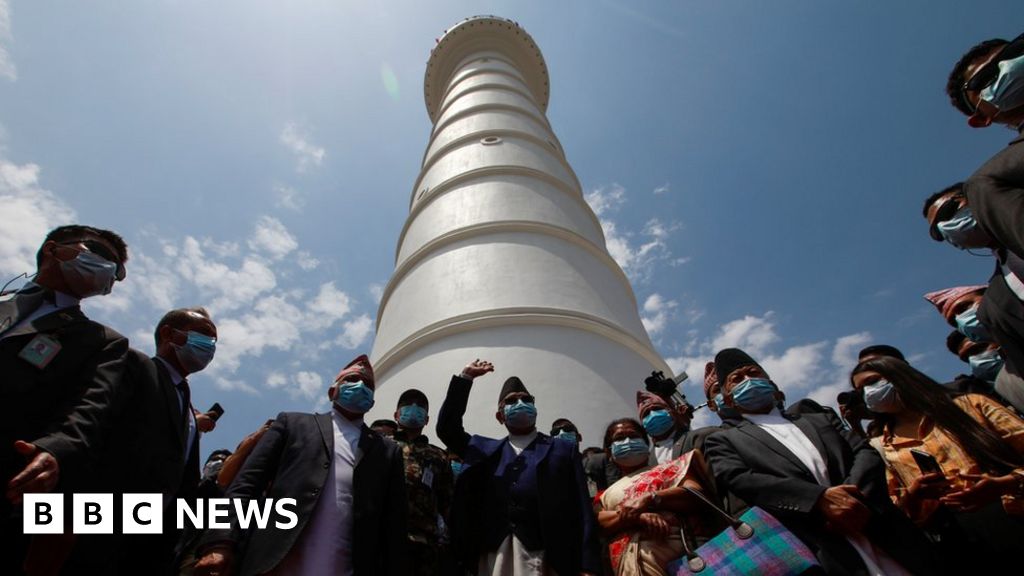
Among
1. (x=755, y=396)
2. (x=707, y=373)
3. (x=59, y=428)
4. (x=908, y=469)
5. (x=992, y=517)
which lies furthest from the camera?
(x=707, y=373)

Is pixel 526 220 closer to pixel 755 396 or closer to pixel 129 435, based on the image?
pixel 755 396

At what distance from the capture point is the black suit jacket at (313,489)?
7.15 ft

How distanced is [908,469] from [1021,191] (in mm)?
1345

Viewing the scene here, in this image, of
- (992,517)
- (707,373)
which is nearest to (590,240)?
(707,373)

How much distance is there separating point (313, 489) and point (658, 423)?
87.5 inches

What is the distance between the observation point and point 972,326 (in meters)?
2.92

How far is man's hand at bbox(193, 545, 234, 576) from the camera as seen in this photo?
79.5 inches

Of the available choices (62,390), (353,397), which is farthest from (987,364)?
(62,390)

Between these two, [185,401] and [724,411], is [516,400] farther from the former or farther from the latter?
[185,401]

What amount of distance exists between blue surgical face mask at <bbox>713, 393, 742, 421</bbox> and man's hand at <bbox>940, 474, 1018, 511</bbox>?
0.97 meters

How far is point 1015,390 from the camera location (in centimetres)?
269

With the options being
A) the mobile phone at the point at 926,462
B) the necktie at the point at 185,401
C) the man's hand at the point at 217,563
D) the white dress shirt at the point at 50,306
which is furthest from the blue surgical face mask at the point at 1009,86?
the white dress shirt at the point at 50,306

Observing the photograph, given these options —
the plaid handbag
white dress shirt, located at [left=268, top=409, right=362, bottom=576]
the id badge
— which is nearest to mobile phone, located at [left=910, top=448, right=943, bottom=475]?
the plaid handbag

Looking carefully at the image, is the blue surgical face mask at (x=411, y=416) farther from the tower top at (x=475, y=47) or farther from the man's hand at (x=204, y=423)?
the tower top at (x=475, y=47)
